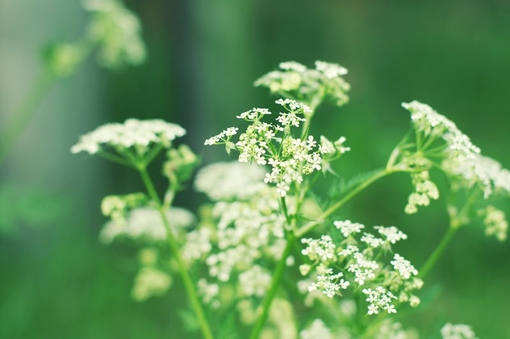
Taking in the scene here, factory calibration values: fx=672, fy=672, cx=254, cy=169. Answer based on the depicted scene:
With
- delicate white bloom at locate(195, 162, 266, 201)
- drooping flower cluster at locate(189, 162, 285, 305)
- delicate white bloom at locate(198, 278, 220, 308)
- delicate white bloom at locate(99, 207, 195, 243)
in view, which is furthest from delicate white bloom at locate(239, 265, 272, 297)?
delicate white bloom at locate(99, 207, 195, 243)

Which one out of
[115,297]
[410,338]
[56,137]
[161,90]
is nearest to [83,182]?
[56,137]

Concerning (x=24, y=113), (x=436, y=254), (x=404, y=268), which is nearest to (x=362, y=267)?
(x=404, y=268)

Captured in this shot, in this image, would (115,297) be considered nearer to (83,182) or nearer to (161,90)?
(83,182)

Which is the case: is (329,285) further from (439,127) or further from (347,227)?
(439,127)

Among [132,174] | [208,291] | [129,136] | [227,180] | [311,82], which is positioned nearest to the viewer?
[129,136]

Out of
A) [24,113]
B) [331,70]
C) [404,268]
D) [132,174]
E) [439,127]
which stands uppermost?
[132,174]

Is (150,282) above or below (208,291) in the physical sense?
above

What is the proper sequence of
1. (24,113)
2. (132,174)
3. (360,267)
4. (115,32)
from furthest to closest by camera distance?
(132,174) → (24,113) → (115,32) → (360,267)

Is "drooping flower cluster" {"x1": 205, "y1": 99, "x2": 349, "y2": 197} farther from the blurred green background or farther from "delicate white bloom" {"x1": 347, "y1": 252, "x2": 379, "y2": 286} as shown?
the blurred green background
